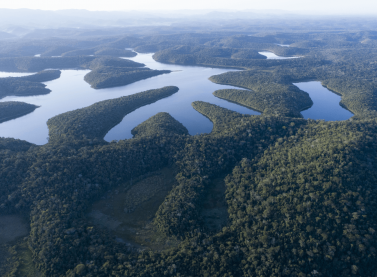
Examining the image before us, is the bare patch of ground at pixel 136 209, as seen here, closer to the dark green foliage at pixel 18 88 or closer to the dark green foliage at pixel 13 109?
the dark green foliage at pixel 13 109

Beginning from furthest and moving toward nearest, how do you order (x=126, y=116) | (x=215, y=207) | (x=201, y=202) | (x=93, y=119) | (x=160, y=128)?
(x=126, y=116), (x=93, y=119), (x=160, y=128), (x=201, y=202), (x=215, y=207)

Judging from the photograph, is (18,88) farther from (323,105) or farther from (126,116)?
(323,105)

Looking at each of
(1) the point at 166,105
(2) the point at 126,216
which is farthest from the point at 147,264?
(1) the point at 166,105

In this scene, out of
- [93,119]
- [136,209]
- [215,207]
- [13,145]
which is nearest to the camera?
[215,207]

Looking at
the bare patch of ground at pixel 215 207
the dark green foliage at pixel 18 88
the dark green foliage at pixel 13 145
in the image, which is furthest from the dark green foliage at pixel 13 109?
the bare patch of ground at pixel 215 207

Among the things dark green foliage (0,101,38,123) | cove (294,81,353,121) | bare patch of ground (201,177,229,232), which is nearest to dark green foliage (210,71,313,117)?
cove (294,81,353,121)

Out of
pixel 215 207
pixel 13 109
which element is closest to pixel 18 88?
pixel 13 109

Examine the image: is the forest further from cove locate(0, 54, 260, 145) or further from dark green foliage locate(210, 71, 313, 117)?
dark green foliage locate(210, 71, 313, 117)
